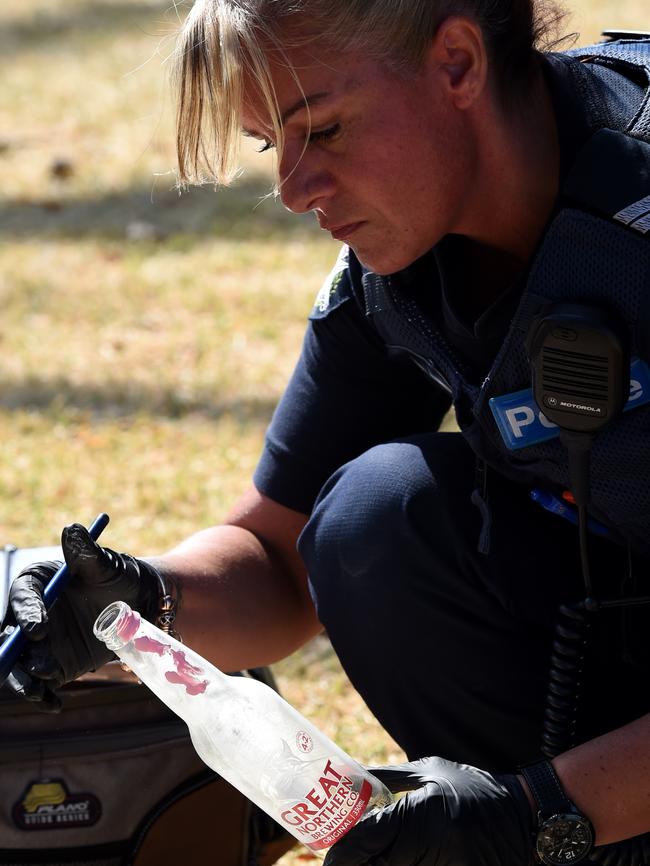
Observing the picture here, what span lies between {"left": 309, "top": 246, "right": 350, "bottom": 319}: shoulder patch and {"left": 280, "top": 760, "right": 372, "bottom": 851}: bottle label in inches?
29.5

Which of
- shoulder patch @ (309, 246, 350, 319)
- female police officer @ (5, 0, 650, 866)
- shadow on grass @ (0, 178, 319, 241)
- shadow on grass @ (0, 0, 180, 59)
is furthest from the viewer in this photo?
shadow on grass @ (0, 0, 180, 59)

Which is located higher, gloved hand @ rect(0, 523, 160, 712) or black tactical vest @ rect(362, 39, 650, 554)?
black tactical vest @ rect(362, 39, 650, 554)

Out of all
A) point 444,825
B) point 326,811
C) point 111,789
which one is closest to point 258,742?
point 326,811

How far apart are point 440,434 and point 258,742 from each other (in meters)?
0.63

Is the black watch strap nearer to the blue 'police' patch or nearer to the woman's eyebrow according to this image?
the blue 'police' patch

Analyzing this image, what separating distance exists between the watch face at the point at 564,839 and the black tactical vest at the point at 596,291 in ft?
1.18

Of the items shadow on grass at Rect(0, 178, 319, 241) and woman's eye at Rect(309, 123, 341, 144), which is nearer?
woman's eye at Rect(309, 123, 341, 144)

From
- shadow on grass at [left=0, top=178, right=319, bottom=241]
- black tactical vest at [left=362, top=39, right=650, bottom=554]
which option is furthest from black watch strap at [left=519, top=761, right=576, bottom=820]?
shadow on grass at [left=0, top=178, right=319, bottom=241]

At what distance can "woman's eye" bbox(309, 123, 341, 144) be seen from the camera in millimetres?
1521

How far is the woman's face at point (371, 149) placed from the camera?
1.50 m

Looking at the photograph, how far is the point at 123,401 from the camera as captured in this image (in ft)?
11.8

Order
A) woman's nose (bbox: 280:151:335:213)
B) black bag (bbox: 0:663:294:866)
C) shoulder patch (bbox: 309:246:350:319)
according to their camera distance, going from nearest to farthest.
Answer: woman's nose (bbox: 280:151:335:213) → black bag (bbox: 0:663:294:866) → shoulder patch (bbox: 309:246:350:319)

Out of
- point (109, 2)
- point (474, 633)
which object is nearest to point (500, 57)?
point (474, 633)

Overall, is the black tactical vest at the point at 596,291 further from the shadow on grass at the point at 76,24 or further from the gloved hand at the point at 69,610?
the shadow on grass at the point at 76,24
